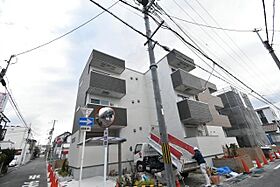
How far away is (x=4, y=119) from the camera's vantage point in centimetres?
1641

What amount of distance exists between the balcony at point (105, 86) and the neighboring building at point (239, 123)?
17.3 metres

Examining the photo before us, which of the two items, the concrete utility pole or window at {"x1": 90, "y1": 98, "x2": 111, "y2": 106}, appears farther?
window at {"x1": 90, "y1": 98, "x2": 111, "y2": 106}

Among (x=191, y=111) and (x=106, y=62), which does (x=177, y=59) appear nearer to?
(x=191, y=111)

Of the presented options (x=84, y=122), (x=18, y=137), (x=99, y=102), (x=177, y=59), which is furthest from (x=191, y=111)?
(x=18, y=137)

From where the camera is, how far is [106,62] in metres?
13.3

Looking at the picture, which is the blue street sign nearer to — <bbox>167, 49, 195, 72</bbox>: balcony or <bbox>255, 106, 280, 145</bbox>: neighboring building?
<bbox>167, 49, 195, 72</bbox>: balcony

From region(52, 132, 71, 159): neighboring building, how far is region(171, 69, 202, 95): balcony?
22.5m

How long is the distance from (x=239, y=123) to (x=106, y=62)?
65.2 feet

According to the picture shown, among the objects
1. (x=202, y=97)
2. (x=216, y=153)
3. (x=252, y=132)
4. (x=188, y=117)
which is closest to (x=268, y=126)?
(x=252, y=132)

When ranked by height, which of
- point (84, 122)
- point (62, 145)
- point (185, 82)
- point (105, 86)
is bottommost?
point (84, 122)

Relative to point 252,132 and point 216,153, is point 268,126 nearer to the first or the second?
point 252,132

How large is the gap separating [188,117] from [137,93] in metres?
6.08

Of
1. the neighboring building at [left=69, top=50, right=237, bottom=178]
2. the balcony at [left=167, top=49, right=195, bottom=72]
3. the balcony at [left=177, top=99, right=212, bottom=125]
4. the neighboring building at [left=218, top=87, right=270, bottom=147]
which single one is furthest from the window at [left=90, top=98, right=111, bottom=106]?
the neighboring building at [left=218, top=87, right=270, bottom=147]

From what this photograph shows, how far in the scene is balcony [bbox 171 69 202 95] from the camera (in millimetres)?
13387
